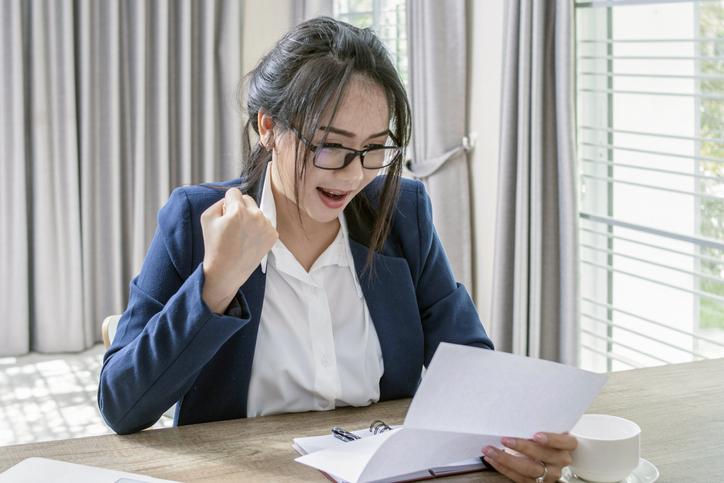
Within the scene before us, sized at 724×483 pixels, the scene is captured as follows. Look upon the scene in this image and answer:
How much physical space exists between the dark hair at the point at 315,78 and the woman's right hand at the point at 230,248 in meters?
0.16

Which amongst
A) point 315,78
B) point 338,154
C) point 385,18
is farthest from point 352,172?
point 385,18

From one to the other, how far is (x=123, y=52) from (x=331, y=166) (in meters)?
2.81

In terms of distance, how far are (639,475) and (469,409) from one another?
28cm

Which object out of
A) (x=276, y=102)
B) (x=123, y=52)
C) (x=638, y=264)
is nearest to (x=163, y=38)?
(x=123, y=52)

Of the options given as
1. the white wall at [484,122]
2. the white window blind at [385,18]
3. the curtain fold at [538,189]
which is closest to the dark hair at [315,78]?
the curtain fold at [538,189]

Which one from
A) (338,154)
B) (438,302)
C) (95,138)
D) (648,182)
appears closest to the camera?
(338,154)

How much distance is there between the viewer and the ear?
161 cm

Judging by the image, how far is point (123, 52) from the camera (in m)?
4.04

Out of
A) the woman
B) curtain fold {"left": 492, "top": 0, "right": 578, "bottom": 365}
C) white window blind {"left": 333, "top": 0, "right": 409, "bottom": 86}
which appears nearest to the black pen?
the woman

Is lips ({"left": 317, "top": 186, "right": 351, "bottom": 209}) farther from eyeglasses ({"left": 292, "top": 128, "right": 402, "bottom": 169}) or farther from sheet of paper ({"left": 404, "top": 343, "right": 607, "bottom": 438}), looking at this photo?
sheet of paper ({"left": 404, "top": 343, "right": 607, "bottom": 438})

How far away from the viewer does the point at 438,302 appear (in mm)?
1762

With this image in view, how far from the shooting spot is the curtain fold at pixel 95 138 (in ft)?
12.9

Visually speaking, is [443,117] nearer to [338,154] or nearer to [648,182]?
[648,182]

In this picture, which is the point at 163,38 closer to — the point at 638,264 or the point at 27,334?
the point at 27,334
